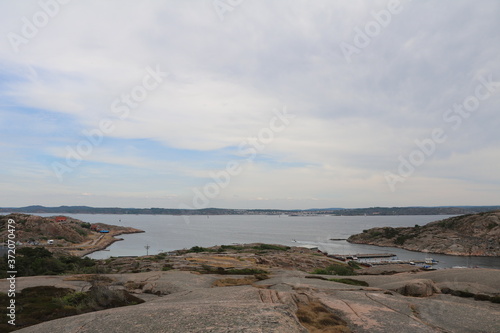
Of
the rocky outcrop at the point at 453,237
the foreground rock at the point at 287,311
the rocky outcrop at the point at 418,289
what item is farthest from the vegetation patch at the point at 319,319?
the rocky outcrop at the point at 453,237

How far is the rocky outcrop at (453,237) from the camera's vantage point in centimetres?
9875

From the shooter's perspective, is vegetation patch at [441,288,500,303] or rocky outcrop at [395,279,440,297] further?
rocky outcrop at [395,279,440,297]

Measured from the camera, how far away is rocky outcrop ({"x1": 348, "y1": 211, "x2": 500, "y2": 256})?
9875 centimetres

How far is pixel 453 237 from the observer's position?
10912cm

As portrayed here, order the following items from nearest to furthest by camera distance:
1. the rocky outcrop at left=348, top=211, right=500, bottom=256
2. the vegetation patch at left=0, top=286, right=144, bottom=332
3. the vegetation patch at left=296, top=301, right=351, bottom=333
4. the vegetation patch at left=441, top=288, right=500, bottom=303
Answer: the vegetation patch at left=296, top=301, right=351, bottom=333, the vegetation patch at left=0, top=286, right=144, bottom=332, the vegetation patch at left=441, top=288, right=500, bottom=303, the rocky outcrop at left=348, top=211, right=500, bottom=256

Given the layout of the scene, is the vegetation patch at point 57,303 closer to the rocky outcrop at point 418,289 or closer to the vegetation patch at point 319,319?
the vegetation patch at point 319,319

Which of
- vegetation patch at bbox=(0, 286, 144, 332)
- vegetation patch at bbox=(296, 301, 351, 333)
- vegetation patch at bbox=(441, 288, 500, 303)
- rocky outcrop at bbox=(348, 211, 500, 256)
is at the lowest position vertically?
rocky outcrop at bbox=(348, 211, 500, 256)

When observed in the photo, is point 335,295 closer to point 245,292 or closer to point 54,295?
point 245,292

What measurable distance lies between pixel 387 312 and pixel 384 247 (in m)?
124

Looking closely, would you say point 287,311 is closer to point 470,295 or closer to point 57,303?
point 57,303

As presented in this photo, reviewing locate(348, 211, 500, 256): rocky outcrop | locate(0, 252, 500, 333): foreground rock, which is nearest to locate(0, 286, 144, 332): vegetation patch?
locate(0, 252, 500, 333): foreground rock

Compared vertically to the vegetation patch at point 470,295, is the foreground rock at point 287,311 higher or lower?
higher

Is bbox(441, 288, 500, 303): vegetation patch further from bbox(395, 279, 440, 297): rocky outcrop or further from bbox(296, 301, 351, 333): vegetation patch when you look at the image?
bbox(296, 301, 351, 333): vegetation patch

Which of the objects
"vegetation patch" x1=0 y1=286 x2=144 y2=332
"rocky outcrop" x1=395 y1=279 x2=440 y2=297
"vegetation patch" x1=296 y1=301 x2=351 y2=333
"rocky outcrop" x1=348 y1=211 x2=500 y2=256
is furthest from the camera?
"rocky outcrop" x1=348 y1=211 x2=500 y2=256
